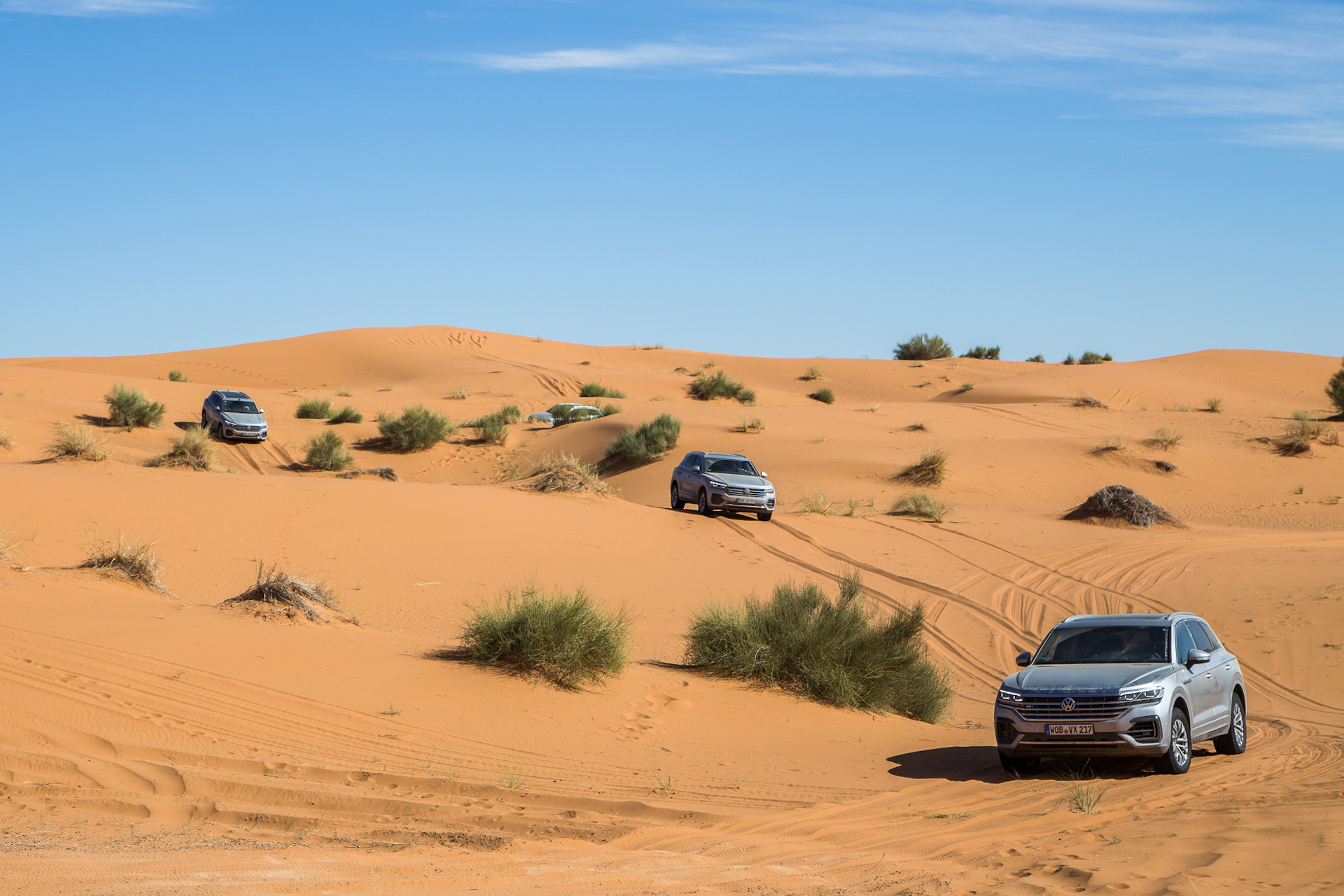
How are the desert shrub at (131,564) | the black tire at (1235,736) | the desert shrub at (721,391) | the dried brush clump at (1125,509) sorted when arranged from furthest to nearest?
the desert shrub at (721,391) → the dried brush clump at (1125,509) → the desert shrub at (131,564) → the black tire at (1235,736)

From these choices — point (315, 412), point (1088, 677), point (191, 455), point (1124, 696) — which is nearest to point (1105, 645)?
point (1088, 677)

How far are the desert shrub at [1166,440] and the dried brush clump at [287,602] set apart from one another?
30.0m

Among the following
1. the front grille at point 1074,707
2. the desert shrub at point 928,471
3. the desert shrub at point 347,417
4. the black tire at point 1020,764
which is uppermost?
the desert shrub at point 347,417

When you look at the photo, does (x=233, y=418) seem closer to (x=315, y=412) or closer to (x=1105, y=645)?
(x=315, y=412)

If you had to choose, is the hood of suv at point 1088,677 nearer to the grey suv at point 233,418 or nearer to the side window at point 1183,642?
the side window at point 1183,642

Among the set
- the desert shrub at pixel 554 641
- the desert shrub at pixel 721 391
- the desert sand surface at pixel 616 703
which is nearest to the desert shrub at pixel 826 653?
the desert sand surface at pixel 616 703

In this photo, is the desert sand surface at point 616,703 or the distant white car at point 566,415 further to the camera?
the distant white car at point 566,415

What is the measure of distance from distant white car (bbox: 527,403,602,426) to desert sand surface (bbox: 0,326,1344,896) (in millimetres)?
9865

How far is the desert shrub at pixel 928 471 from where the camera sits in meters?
32.4

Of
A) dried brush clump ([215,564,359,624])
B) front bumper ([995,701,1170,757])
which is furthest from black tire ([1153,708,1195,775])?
dried brush clump ([215,564,359,624])

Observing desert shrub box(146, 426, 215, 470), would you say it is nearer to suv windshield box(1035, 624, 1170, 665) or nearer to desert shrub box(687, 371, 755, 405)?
suv windshield box(1035, 624, 1170, 665)

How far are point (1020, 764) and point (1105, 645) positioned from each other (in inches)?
60.8

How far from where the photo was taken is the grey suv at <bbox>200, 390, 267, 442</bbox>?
37250 mm

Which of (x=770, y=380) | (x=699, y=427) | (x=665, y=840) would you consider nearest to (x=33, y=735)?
(x=665, y=840)
